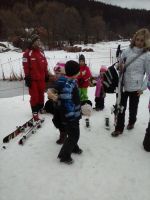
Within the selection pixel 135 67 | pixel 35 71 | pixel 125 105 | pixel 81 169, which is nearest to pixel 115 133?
pixel 125 105

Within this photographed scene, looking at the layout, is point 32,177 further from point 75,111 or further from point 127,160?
point 127,160

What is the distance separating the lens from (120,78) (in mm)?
4742

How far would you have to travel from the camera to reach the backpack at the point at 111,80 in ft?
15.5

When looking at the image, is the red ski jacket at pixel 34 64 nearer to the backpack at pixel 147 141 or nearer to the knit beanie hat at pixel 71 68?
the knit beanie hat at pixel 71 68

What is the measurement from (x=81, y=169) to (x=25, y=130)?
164 centimetres

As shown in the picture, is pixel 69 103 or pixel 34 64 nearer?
pixel 69 103

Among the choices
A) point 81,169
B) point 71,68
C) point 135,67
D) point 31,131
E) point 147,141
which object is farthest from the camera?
point 31,131

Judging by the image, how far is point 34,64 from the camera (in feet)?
18.3

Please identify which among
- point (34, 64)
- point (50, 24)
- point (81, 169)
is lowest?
point (81, 169)

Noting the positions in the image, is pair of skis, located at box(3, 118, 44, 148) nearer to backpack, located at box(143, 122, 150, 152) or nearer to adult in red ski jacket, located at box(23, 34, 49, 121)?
adult in red ski jacket, located at box(23, 34, 49, 121)

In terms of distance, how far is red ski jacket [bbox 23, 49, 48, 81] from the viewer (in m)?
5.53

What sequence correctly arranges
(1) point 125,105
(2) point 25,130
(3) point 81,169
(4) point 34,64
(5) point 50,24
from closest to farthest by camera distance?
(3) point 81,169
(1) point 125,105
(2) point 25,130
(4) point 34,64
(5) point 50,24

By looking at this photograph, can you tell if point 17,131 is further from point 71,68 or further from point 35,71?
point 71,68

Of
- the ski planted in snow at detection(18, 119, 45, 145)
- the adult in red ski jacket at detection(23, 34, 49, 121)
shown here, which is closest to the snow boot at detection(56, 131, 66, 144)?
the ski planted in snow at detection(18, 119, 45, 145)
